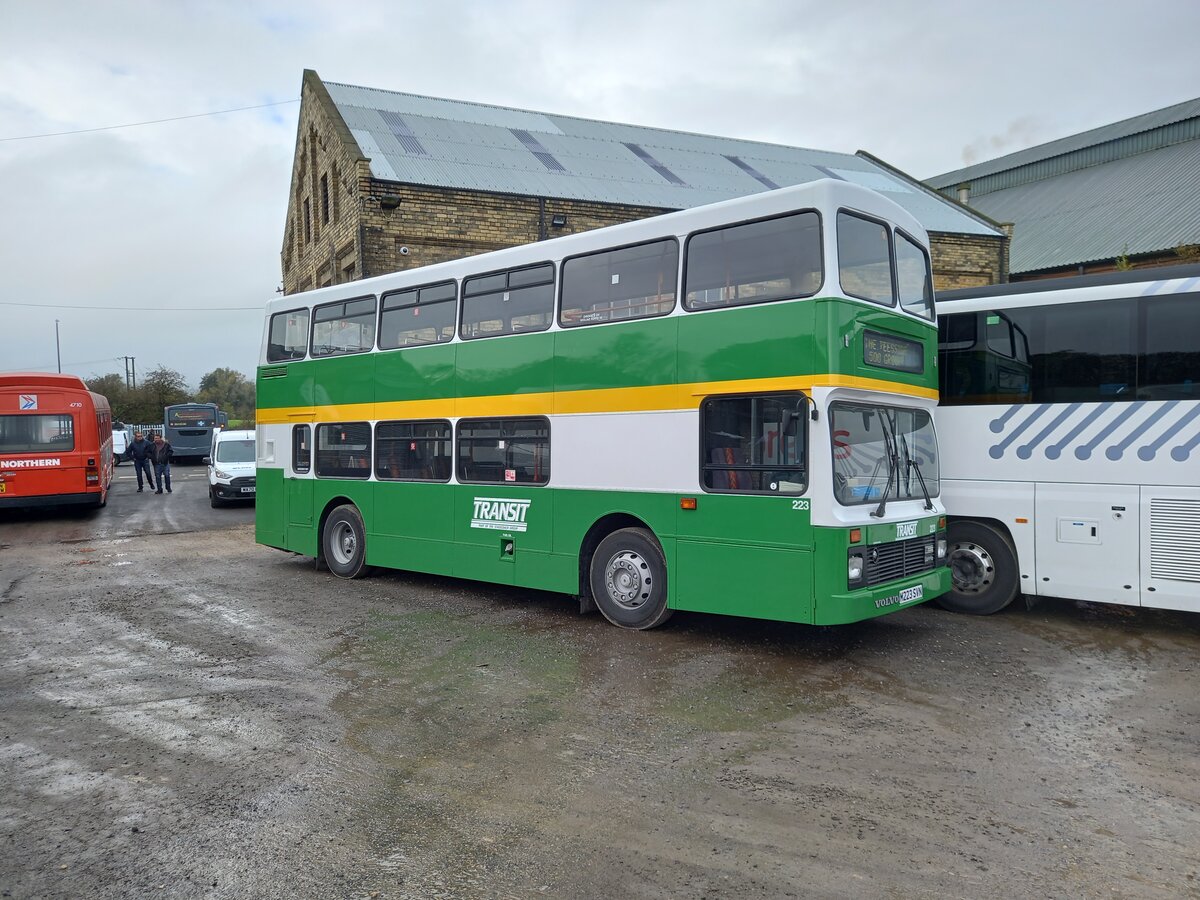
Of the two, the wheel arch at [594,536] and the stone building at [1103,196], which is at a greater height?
the stone building at [1103,196]

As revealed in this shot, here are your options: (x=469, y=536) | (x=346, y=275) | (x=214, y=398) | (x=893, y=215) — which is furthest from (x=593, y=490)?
(x=214, y=398)

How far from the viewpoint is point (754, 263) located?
7.51 metres

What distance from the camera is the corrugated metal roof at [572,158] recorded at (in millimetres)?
21922

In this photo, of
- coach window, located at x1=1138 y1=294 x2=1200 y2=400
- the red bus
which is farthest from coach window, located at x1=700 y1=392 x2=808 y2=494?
the red bus

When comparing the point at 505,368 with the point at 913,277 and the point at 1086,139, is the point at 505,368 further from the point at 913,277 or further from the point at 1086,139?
the point at 1086,139

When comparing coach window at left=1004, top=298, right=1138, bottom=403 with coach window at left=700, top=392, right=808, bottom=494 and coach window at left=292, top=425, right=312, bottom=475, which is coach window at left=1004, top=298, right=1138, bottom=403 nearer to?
coach window at left=700, top=392, right=808, bottom=494

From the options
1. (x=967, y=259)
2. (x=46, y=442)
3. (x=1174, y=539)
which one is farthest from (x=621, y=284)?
(x=967, y=259)

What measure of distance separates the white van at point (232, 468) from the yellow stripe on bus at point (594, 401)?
34.8 feet

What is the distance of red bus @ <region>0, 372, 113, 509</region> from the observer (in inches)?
714

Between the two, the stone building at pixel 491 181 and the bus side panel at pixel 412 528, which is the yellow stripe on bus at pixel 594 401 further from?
the stone building at pixel 491 181

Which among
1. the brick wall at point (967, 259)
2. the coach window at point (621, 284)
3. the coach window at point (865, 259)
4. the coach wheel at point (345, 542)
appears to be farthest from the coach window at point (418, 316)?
the brick wall at point (967, 259)

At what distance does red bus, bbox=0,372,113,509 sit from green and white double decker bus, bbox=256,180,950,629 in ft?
36.6

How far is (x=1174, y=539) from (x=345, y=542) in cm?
966

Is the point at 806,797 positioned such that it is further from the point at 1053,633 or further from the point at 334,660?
the point at 1053,633
